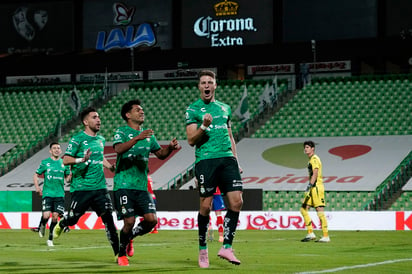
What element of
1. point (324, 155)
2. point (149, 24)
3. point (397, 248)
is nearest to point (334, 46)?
point (324, 155)

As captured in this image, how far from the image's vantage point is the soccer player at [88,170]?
45.3ft

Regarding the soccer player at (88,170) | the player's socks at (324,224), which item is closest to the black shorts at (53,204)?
the player's socks at (324,224)

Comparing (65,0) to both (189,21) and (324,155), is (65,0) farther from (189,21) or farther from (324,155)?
(324,155)

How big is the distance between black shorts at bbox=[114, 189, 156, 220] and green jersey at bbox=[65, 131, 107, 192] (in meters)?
1.80

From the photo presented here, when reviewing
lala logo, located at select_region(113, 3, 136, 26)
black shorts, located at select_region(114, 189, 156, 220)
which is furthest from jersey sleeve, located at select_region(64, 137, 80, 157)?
lala logo, located at select_region(113, 3, 136, 26)

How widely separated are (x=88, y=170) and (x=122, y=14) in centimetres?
3404

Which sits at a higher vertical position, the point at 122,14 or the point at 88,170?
the point at 122,14

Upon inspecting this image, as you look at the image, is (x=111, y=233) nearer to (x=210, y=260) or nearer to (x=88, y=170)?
(x=88, y=170)

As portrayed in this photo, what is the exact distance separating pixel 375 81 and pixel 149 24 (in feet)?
41.4

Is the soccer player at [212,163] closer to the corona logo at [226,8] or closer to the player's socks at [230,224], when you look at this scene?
the player's socks at [230,224]

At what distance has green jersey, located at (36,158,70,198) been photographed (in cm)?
2152

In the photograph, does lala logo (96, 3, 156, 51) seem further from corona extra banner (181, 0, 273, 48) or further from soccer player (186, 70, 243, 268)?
soccer player (186, 70, 243, 268)

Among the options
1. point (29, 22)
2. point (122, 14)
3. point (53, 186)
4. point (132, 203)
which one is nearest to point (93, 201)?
point (132, 203)

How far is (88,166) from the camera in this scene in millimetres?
14125
